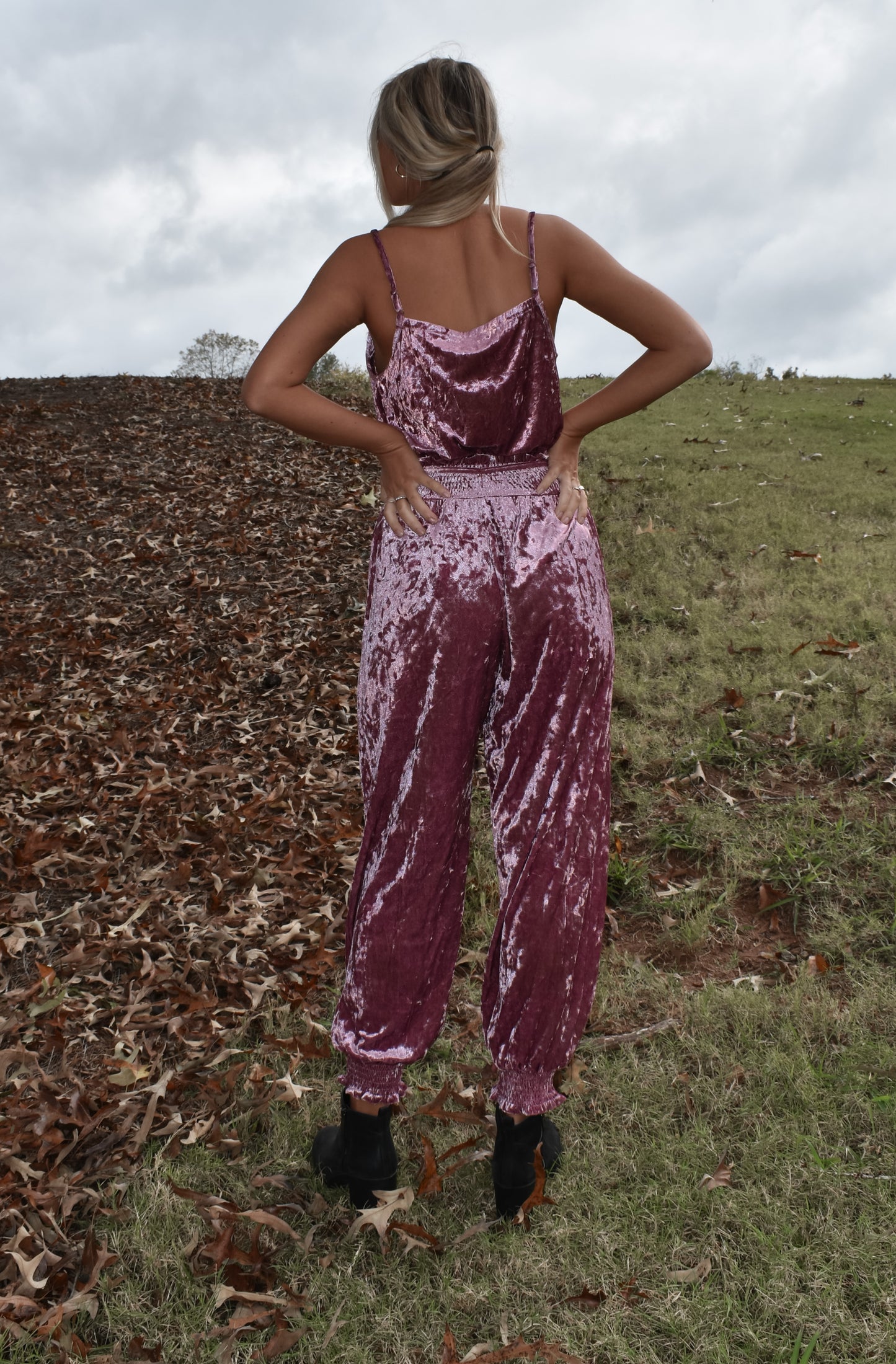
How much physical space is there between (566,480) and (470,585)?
1.35ft

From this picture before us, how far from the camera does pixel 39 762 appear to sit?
6574 millimetres

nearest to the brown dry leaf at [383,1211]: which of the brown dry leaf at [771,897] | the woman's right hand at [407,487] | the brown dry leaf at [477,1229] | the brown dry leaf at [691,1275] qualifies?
the brown dry leaf at [477,1229]

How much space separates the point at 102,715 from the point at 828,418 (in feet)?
40.3

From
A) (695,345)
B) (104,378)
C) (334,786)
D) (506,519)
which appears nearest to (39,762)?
(334,786)

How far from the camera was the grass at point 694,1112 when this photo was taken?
8.42 feet

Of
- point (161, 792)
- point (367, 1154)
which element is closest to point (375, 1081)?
point (367, 1154)

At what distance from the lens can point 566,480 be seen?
2.66m

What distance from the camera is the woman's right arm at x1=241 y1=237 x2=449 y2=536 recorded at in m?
2.48

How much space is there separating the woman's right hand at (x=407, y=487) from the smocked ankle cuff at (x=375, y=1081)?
1.52 meters

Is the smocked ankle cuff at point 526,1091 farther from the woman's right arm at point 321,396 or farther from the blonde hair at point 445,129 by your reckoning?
the blonde hair at point 445,129

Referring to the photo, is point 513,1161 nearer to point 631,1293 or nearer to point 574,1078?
point 631,1293

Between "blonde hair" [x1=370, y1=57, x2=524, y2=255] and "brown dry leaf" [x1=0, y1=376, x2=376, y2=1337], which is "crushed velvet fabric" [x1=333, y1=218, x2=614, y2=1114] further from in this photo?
"brown dry leaf" [x1=0, y1=376, x2=376, y2=1337]

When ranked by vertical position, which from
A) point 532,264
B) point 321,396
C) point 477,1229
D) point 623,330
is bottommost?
point 477,1229

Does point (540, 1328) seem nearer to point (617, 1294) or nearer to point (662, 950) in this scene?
point (617, 1294)
